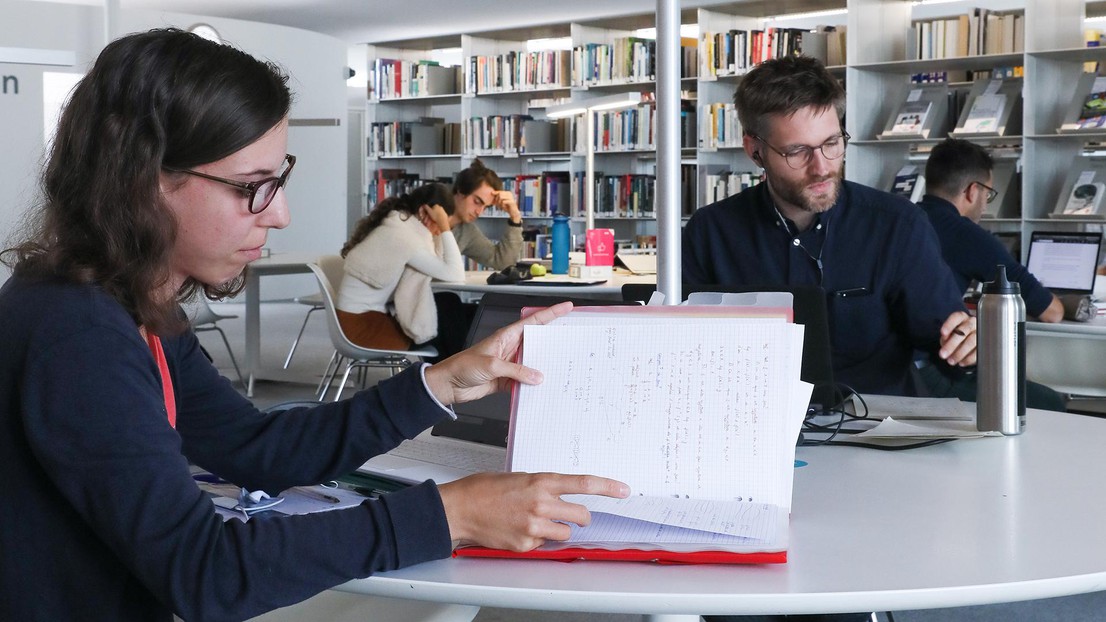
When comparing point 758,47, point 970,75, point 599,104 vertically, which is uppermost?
point 758,47

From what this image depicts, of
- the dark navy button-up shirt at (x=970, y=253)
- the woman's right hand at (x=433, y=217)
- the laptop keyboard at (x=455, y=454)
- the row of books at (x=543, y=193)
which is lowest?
the laptop keyboard at (x=455, y=454)

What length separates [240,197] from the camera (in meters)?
1.02

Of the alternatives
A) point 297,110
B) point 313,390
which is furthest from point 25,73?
point 313,390

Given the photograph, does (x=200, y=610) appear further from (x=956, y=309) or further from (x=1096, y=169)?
(x=1096, y=169)

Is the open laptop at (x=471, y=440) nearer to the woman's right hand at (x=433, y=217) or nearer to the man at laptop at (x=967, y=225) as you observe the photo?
the man at laptop at (x=967, y=225)

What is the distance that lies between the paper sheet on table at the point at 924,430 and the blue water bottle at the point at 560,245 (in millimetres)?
3334

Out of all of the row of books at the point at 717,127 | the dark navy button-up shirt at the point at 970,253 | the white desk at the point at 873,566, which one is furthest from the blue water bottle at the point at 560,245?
the white desk at the point at 873,566

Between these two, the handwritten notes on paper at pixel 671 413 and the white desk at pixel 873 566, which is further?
the handwritten notes on paper at pixel 671 413

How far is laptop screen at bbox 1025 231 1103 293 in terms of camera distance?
13.4ft

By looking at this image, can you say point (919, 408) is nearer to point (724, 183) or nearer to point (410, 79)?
point (724, 183)

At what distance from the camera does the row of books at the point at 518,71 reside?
7.98 meters

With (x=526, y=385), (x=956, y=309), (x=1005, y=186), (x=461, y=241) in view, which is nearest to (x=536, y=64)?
(x=461, y=241)

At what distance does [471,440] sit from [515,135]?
7025 millimetres

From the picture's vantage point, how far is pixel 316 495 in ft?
4.08
